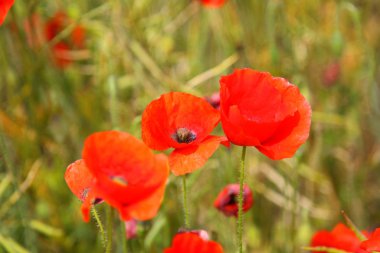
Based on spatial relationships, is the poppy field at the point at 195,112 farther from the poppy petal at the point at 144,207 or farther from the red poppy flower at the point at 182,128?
the poppy petal at the point at 144,207

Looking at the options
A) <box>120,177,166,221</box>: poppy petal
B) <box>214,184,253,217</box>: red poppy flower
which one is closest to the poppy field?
<box>214,184,253,217</box>: red poppy flower

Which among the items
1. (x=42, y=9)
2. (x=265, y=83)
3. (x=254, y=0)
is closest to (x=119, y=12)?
(x=42, y=9)

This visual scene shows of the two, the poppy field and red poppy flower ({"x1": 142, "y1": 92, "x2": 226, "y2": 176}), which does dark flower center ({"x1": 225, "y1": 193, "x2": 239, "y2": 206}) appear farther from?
red poppy flower ({"x1": 142, "y1": 92, "x2": 226, "y2": 176})

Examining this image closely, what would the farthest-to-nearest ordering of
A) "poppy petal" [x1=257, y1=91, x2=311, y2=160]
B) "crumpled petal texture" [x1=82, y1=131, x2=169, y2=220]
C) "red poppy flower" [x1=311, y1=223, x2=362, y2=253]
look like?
1. "red poppy flower" [x1=311, y1=223, x2=362, y2=253]
2. "poppy petal" [x1=257, y1=91, x2=311, y2=160]
3. "crumpled petal texture" [x1=82, y1=131, x2=169, y2=220]

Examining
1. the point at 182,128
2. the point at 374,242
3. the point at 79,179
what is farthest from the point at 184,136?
the point at 374,242

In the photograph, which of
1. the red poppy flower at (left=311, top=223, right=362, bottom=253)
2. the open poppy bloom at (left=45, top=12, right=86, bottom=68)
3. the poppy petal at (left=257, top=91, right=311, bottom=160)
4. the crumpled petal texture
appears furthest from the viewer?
the open poppy bloom at (left=45, top=12, right=86, bottom=68)

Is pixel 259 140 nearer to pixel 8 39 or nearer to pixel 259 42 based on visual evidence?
pixel 8 39
